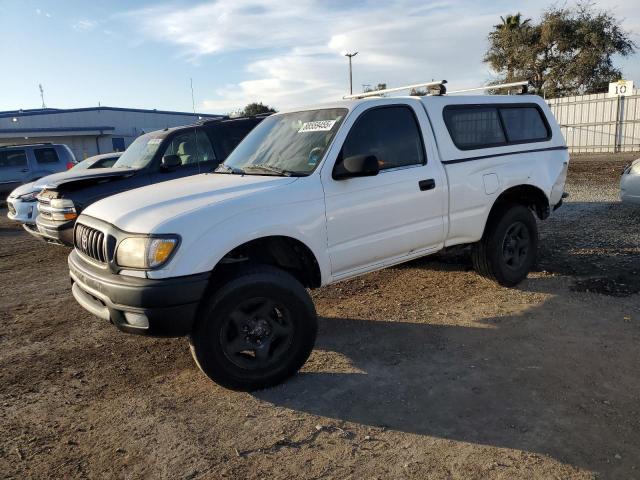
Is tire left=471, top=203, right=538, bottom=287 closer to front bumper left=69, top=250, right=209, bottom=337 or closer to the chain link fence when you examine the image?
front bumper left=69, top=250, right=209, bottom=337

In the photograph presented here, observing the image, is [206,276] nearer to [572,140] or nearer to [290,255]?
[290,255]

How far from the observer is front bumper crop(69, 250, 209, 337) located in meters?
3.09

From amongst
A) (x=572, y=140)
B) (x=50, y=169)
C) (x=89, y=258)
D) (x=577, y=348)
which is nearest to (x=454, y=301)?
(x=577, y=348)

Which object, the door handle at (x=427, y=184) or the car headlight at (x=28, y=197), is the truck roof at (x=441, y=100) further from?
the car headlight at (x=28, y=197)

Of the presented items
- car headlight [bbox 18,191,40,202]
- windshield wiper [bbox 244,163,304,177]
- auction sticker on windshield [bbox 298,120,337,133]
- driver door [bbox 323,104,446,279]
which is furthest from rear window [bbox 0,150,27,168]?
driver door [bbox 323,104,446,279]

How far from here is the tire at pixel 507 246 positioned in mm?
5203

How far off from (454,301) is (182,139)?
488cm

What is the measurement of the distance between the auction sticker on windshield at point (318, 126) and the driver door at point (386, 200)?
19 cm

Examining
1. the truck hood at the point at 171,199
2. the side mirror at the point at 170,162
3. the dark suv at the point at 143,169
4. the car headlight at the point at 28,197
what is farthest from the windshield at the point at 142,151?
the truck hood at the point at 171,199

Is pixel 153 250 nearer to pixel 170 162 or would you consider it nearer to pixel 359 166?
pixel 359 166

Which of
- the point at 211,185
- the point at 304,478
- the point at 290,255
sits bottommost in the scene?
the point at 304,478

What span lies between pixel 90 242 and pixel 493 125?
399cm

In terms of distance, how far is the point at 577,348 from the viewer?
12.9 ft

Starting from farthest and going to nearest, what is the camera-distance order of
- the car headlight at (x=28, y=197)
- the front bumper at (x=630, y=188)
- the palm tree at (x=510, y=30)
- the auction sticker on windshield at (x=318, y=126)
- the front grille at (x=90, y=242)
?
the palm tree at (x=510, y=30) < the car headlight at (x=28, y=197) < the front bumper at (x=630, y=188) < the auction sticker on windshield at (x=318, y=126) < the front grille at (x=90, y=242)
